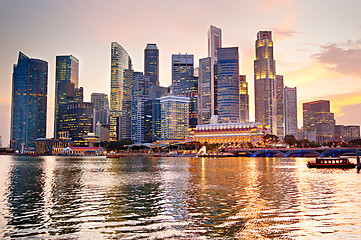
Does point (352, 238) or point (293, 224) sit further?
point (293, 224)

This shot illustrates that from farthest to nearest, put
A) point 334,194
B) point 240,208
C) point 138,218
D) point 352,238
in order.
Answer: point 334,194, point 240,208, point 138,218, point 352,238

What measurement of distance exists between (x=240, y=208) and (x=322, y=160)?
99382 mm

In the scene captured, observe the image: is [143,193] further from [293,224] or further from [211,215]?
[293,224]

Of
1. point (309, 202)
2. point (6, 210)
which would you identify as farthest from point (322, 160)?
point (6, 210)

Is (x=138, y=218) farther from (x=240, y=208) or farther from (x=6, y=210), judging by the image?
(x=6, y=210)

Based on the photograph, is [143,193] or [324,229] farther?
[143,193]

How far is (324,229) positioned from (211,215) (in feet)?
38.4

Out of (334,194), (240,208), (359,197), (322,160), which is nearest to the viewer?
(240,208)

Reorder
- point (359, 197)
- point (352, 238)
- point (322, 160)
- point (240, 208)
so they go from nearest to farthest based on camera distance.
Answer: point (352, 238) < point (240, 208) < point (359, 197) < point (322, 160)

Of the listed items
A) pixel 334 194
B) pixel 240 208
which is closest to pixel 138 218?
pixel 240 208

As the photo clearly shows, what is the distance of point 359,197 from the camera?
1991 inches

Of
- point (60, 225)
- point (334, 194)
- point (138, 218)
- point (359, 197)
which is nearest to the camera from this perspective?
point (60, 225)

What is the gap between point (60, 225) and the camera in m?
33.5

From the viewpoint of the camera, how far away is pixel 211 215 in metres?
37.2
